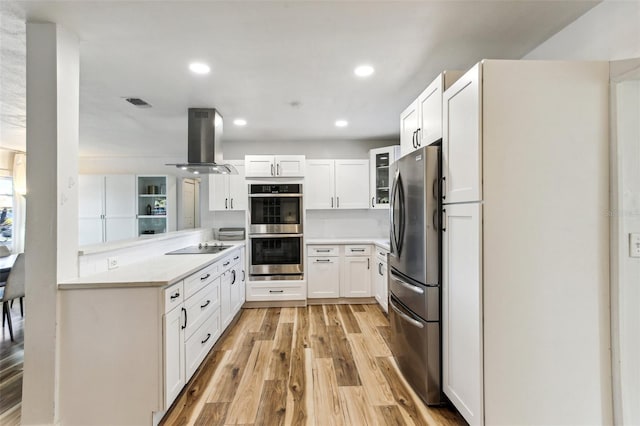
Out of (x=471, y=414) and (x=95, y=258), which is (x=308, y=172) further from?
(x=471, y=414)

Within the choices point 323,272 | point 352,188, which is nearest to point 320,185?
point 352,188

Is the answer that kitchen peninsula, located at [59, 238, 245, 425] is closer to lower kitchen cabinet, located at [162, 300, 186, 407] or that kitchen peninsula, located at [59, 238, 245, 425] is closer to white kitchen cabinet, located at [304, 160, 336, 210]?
lower kitchen cabinet, located at [162, 300, 186, 407]

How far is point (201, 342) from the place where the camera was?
231 centimetres

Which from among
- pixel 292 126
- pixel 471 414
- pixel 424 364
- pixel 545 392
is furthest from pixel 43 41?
pixel 545 392

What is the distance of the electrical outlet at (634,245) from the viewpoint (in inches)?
57.1

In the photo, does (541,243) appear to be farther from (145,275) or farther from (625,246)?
(145,275)

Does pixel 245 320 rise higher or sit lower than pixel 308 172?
lower

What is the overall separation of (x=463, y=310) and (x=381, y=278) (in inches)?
80.2

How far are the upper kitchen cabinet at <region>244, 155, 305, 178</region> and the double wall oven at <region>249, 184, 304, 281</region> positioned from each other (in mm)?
157

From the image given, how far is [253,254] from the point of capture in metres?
3.90

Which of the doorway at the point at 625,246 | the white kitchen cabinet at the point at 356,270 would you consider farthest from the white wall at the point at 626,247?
the white kitchen cabinet at the point at 356,270

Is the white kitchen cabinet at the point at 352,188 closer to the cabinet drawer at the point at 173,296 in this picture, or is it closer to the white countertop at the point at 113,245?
the white countertop at the point at 113,245

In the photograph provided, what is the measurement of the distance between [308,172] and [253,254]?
57.8 inches

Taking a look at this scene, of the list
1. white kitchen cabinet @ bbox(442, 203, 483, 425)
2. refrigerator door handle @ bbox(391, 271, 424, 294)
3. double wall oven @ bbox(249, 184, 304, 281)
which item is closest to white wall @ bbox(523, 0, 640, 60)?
white kitchen cabinet @ bbox(442, 203, 483, 425)
